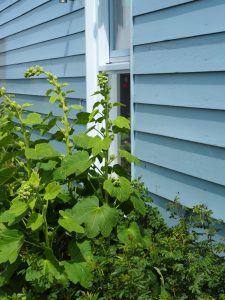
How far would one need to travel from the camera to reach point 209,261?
2449 millimetres

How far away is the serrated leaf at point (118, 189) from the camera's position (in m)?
2.82

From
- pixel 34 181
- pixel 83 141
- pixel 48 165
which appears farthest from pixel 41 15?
pixel 34 181

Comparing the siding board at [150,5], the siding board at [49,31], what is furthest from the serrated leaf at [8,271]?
the siding board at [49,31]

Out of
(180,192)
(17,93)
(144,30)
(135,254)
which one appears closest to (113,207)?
(135,254)

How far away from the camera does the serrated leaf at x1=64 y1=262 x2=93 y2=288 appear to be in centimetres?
262

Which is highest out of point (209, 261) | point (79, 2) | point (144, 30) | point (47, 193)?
point (79, 2)

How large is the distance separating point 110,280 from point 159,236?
1.61 feet

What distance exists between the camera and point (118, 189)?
9.30ft

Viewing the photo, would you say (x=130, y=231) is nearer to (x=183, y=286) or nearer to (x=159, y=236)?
(x=159, y=236)

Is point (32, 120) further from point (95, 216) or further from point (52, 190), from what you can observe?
point (95, 216)

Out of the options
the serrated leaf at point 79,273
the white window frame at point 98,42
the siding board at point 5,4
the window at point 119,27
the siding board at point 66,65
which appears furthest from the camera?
the siding board at point 5,4

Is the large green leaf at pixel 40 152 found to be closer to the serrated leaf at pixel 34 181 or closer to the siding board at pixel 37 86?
the serrated leaf at pixel 34 181

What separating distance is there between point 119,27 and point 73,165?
188 cm

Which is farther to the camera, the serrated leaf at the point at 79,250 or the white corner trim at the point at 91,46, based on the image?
the white corner trim at the point at 91,46
